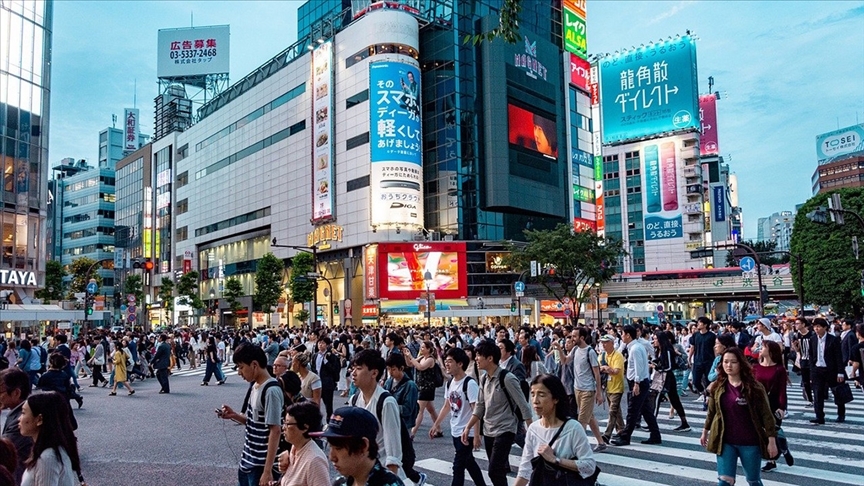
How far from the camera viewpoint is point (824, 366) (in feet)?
36.4

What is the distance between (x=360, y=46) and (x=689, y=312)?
54.6m

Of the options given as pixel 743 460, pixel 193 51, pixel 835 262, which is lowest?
pixel 743 460

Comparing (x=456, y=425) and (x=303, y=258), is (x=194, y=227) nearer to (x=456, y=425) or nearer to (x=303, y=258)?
(x=303, y=258)

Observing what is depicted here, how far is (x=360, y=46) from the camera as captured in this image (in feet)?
179

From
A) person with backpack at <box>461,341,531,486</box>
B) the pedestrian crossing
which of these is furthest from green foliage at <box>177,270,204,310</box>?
person with backpack at <box>461,341,531,486</box>

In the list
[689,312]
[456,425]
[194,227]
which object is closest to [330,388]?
[456,425]

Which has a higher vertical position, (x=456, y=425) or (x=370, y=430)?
(x=370, y=430)

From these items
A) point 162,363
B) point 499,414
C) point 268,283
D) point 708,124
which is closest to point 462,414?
point 499,414

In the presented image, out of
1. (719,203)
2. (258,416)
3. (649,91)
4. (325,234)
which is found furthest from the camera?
(649,91)

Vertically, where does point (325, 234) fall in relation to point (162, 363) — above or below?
above

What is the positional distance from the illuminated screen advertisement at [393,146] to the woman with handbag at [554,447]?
47.4 m

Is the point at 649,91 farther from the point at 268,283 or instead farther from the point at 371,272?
the point at 268,283

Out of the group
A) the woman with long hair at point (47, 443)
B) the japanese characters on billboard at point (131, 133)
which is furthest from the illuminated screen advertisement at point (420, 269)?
the japanese characters on billboard at point (131, 133)

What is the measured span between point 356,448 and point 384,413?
1.42 meters
